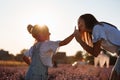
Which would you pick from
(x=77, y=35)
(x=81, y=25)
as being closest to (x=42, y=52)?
(x=77, y=35)

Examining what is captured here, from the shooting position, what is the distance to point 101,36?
645 cm

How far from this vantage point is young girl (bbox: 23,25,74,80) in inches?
274

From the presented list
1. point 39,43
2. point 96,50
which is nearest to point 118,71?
point 96,50

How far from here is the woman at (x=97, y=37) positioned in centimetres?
651

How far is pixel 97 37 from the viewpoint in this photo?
253 inches

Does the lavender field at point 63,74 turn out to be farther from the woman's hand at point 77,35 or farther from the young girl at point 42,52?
the woman's hand at point 77,35

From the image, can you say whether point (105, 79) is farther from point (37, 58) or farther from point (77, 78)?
point (37, 58)

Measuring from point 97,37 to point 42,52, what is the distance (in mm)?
1001

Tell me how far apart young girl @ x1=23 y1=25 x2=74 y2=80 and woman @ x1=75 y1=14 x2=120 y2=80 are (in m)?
0.20

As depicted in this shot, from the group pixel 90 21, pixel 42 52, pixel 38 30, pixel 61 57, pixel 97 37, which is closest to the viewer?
pixel 97 37

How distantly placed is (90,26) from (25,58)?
4.72 feet

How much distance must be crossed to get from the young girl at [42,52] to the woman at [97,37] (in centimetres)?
20

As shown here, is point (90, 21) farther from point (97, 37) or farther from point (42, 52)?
point (42, 52)

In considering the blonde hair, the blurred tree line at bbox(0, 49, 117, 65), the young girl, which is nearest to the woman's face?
the young girl
